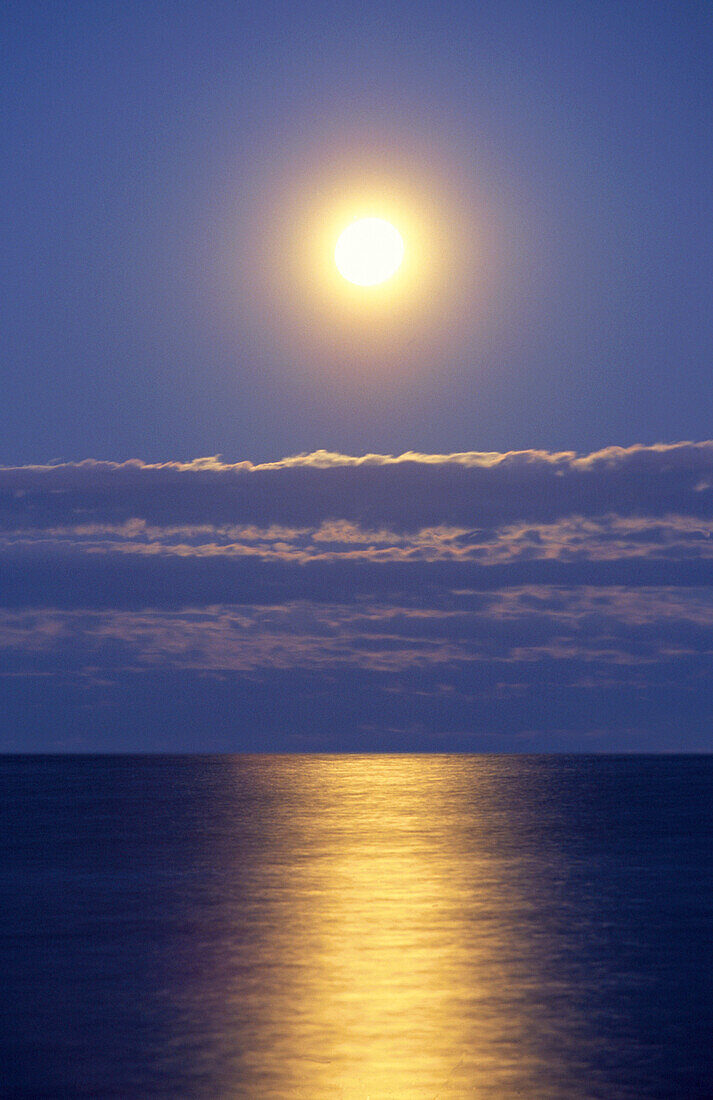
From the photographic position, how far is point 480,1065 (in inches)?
890

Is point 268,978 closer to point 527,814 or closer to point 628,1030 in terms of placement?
point 628,1030

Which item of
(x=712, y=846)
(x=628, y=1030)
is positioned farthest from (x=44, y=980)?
(x=712, y=846)

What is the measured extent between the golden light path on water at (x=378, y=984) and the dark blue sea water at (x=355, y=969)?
0.08 m

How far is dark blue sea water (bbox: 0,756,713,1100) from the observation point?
22156 millimetres

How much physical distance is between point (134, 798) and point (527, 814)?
49040 millimetres

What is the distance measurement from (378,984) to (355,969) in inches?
85.4

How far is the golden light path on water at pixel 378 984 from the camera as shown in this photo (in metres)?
21.9

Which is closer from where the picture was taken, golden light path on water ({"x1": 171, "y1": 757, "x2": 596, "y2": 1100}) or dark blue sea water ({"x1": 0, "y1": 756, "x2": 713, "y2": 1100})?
golden light path on water ({"x1": 171, "y1": 757, "x2": 596, "y2": 1100})

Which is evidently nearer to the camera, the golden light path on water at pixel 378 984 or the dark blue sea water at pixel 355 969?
the golden light path on water at pixel 378 984

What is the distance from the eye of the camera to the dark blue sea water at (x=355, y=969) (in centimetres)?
2216

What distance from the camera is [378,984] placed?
97.4 ft

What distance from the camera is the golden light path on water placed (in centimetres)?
2186

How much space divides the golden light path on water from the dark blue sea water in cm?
8

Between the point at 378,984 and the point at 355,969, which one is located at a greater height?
the point at 355,969
